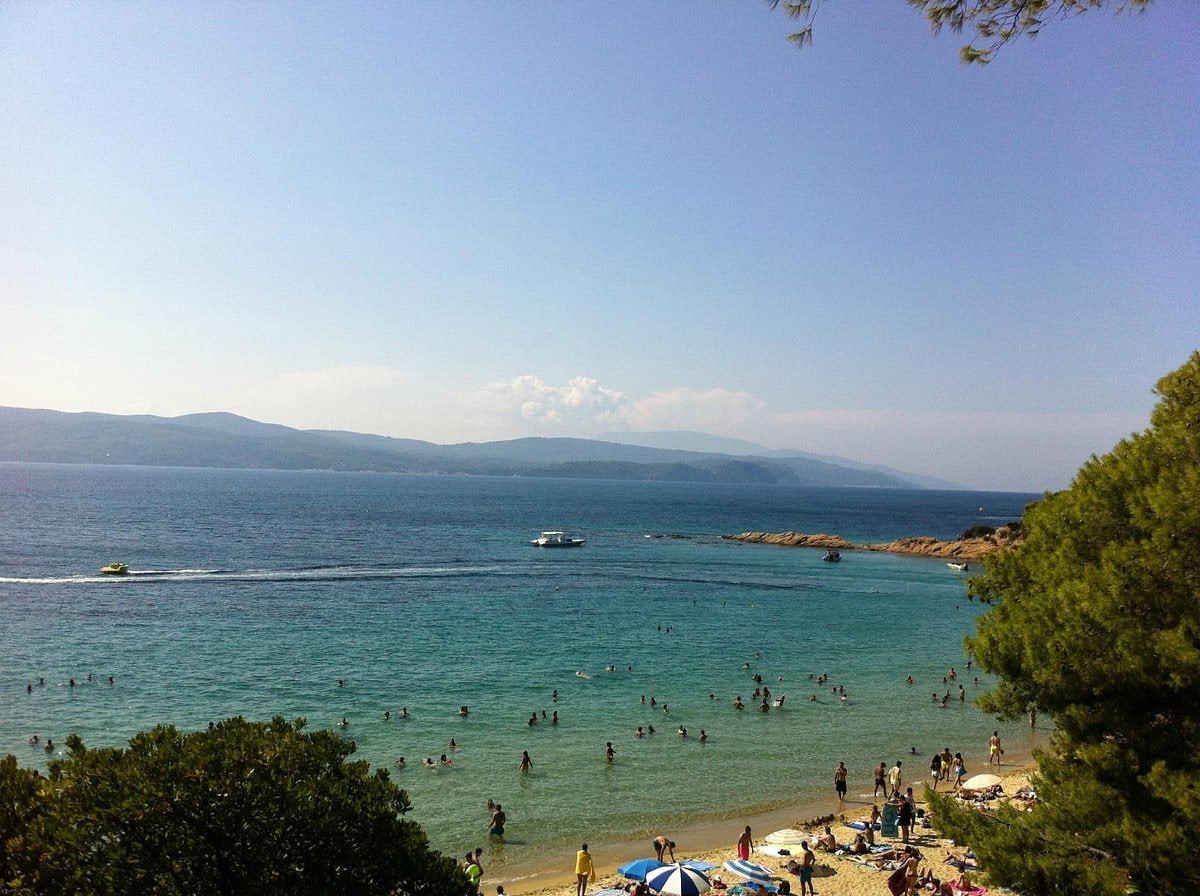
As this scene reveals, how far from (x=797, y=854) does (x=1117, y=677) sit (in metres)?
13.5

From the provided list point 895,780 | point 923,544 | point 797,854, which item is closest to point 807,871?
point 797,854

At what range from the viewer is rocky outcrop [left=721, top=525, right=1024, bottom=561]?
95875 millimetres

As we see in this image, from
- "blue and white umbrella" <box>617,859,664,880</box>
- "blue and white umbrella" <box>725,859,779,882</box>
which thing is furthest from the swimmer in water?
"blue and white umbrella" <box>725,859,779,882</box>

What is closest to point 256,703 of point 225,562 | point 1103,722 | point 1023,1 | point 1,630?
point 1,630

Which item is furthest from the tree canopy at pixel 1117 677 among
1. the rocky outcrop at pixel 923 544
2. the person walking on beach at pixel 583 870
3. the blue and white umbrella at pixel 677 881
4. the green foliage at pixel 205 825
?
the rocky outcrop at pixel 923 544

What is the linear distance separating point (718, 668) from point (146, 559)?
59.1 m

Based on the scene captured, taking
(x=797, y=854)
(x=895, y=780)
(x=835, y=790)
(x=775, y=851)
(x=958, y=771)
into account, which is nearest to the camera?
(x=797, y=854)

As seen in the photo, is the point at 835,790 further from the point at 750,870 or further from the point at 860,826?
the point at 750,870

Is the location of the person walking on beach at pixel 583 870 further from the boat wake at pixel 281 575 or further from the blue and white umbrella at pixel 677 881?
the boat wake at pixel 281 575

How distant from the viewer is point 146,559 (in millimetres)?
72062

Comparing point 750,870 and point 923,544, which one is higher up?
point 923,544

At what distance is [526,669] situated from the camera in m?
39.4

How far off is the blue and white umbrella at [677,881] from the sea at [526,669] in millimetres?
3717

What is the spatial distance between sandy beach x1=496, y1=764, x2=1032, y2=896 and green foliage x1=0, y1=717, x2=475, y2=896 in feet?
36.3
